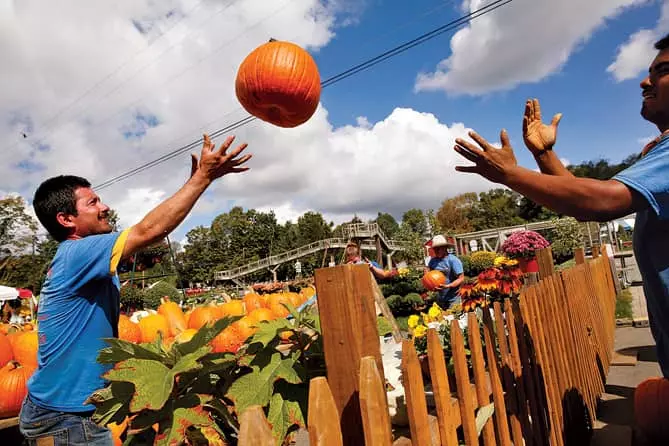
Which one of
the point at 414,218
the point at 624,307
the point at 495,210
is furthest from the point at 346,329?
the point at 414,218

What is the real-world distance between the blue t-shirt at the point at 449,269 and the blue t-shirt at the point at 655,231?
440 cm

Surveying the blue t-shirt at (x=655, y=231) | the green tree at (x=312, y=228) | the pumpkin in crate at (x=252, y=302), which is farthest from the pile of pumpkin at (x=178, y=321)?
the green tree at (x=312, y=228)

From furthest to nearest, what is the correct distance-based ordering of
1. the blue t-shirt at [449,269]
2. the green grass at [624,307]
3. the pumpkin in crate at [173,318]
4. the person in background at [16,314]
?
the person in background at [16,314]
the green grass at [624,307]
the blue t-shirt at [449,269]
the pumpkin in crate at [173,318]

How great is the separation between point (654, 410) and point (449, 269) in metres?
3.97

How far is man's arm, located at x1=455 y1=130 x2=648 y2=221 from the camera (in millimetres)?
1231

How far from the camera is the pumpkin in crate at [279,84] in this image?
2.30m

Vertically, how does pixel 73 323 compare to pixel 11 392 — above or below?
above

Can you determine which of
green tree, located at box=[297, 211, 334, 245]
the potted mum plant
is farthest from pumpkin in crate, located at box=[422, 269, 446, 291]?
green tree, located at box=[297, 211, 334, 245]

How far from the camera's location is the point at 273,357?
1459 millimetres

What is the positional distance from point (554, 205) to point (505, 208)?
73.2 meters

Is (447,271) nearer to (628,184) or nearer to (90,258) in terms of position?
(628,184)

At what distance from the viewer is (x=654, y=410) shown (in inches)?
107

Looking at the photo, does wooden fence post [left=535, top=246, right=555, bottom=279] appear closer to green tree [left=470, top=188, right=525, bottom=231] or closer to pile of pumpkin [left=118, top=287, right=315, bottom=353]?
pile of pumpkin [left=118, top=287, right=315, bottom=353]

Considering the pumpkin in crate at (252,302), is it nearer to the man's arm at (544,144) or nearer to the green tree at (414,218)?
the man's arm at (544,144)
